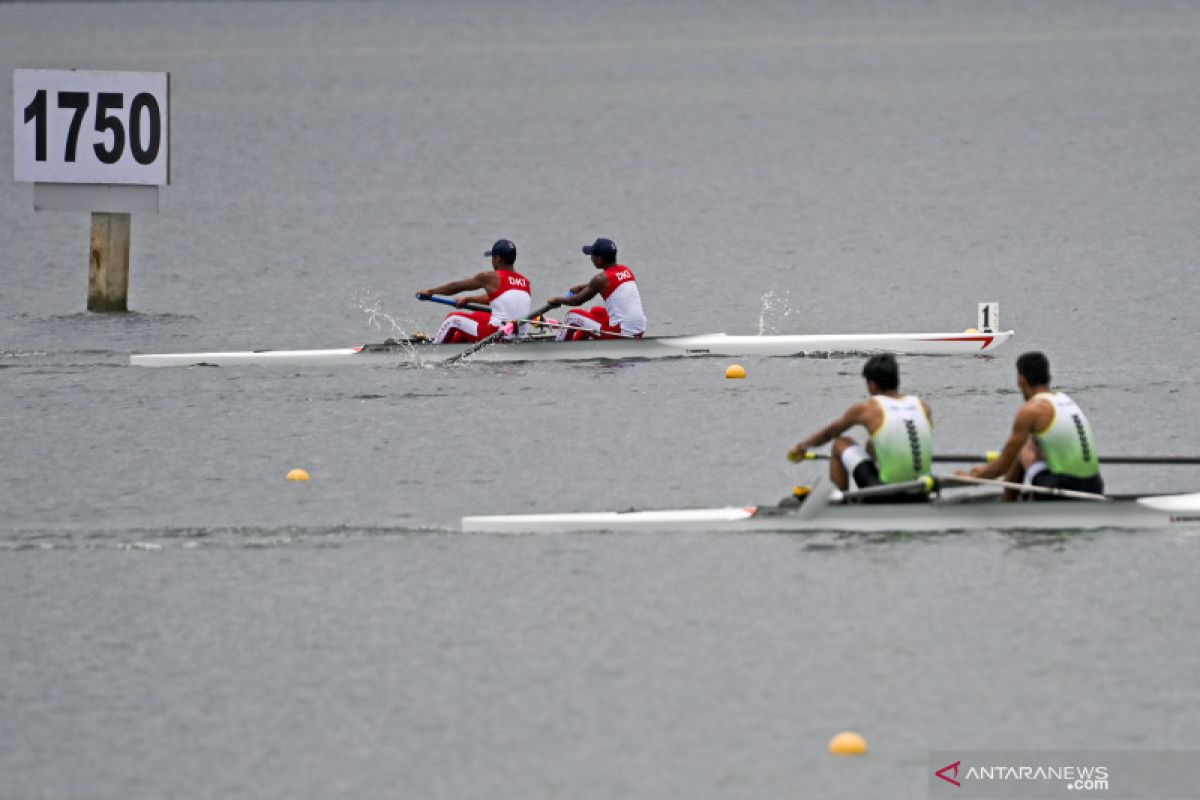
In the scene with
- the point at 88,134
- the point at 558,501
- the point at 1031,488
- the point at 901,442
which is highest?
the point at 88,134

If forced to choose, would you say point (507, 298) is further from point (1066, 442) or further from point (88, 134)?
point (1066, 442)

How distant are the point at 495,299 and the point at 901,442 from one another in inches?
429

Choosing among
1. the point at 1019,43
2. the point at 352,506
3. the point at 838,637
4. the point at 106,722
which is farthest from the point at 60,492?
the point at 1019,43

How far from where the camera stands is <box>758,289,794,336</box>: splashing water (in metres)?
32.8

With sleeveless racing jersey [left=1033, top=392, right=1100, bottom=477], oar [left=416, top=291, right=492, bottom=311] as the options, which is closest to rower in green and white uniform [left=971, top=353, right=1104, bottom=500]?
sleeveless racing jersey [left=1033, top=392, right=1100, bottom=477]

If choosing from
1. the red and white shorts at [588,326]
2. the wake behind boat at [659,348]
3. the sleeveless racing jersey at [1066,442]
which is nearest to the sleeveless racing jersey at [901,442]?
the sleeveless racing jersey at [1066,442]

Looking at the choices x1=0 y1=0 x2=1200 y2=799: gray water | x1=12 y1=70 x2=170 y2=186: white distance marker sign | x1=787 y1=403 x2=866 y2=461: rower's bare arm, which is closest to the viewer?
x1=0 y1=0 x2=1200 y2=799: gray water

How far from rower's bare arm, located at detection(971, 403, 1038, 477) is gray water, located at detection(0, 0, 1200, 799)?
591 millimetres

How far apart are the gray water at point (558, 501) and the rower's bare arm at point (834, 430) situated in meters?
0.74

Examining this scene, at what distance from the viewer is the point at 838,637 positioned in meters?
15.4

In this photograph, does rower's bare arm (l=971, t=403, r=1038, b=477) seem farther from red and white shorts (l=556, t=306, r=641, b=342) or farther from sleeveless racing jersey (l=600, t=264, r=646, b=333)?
red and white shorts (l=556, t=306, r=641, b=342)

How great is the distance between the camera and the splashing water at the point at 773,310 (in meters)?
32.8

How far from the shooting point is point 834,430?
687 inches

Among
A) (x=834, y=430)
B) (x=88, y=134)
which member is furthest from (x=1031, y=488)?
(x=88, y=134)
